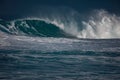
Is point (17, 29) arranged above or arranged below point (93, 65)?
above

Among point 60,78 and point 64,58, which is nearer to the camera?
point 60,78

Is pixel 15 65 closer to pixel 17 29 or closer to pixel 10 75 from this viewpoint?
pixel 10 75

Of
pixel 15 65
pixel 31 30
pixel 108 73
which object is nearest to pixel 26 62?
pixel 15 65

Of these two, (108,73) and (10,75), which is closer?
(10,75)

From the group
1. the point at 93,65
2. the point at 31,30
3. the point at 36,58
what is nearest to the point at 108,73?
the point at 93,65

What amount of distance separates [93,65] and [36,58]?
7012 millimetres

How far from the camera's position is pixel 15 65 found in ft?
88.3

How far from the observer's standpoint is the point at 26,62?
2898 centimetres

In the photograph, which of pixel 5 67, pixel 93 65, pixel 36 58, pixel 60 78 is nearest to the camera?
pixel 60 78

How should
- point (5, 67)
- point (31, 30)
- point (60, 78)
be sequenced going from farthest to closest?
point (31, 30) → point (5, 67) → point (60, 78)

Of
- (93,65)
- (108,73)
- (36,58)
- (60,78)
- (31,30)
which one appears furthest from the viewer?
(31,30)

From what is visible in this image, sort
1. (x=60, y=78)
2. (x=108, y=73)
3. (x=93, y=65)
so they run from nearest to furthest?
(x=60, y=78), (x=108, y=73), (x=93, y=65)

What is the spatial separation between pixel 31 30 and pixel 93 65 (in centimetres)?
4915

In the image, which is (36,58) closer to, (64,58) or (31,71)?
(64,58)
